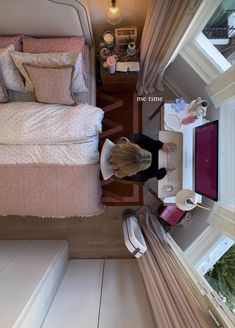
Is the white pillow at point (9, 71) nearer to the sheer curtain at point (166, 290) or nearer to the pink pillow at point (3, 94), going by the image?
the pink pillow at point (3, 94)

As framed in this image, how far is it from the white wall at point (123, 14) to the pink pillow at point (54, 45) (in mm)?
277

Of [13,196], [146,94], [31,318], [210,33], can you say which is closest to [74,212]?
[13,196]

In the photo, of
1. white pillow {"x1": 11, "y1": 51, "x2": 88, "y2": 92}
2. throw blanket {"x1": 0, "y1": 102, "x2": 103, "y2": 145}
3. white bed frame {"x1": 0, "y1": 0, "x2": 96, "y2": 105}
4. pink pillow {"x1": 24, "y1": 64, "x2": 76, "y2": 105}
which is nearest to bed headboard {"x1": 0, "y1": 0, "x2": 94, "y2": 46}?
white bed frame {"x1": 0, "y1": 0, "x2": 96, "y2": 105}

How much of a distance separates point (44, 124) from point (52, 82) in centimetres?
32

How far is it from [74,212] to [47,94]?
93 centimetres

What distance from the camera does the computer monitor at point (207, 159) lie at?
1.82 meters

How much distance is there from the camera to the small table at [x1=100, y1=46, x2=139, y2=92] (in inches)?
91.8

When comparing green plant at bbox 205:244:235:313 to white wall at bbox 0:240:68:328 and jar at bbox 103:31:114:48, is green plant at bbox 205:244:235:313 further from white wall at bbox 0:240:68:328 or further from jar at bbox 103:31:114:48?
jar at bbox 103:31:114:48

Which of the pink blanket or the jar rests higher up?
the jar

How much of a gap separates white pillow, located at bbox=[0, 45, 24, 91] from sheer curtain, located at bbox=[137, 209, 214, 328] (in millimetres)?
1575

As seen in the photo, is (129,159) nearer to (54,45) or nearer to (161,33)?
(161,33)

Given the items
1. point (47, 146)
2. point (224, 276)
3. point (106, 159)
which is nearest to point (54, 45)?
point (47, 146)

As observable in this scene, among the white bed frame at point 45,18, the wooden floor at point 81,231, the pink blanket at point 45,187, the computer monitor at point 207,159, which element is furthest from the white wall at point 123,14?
the wooden floor at point 81,231

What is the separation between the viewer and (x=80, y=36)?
7.57ft
